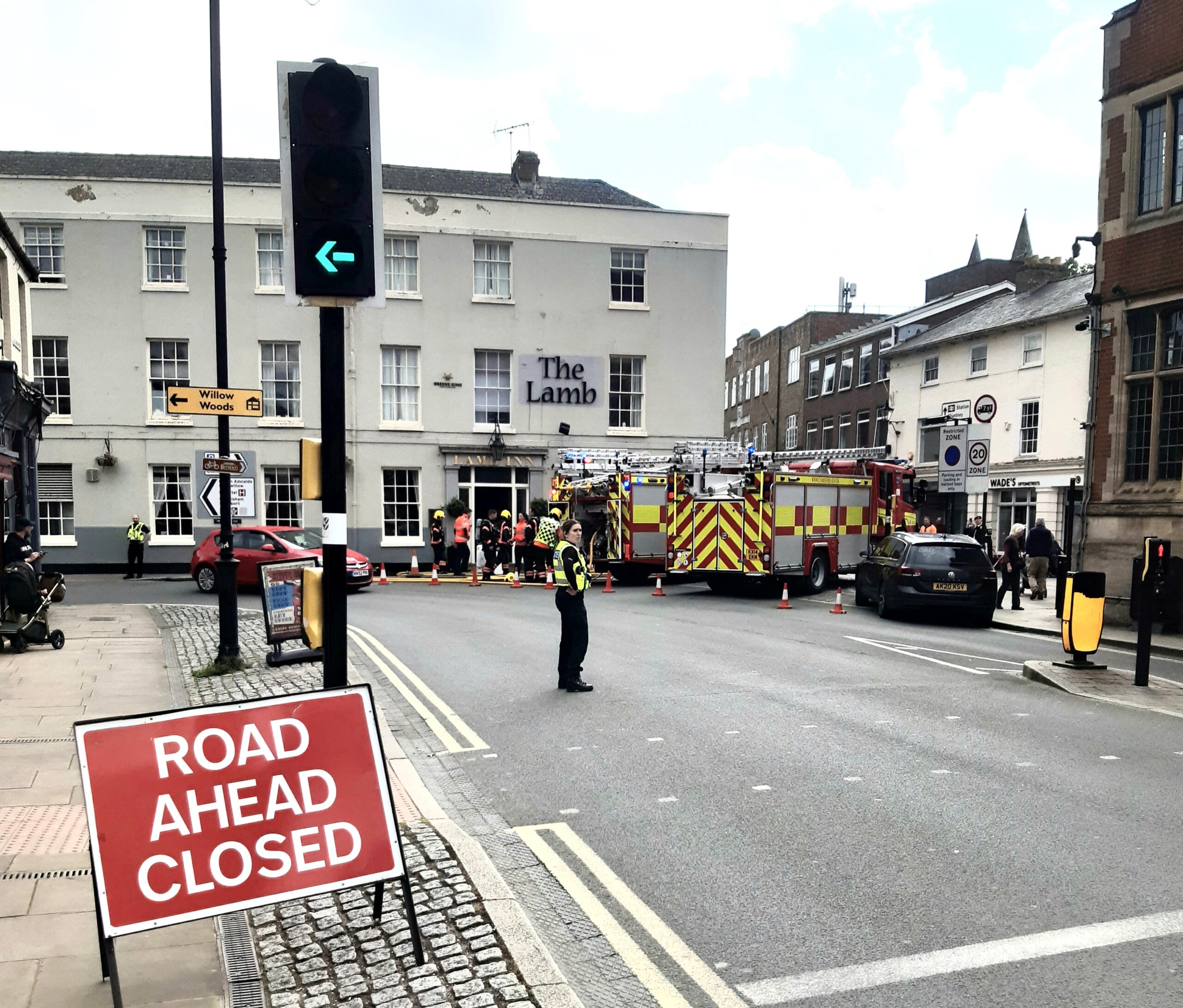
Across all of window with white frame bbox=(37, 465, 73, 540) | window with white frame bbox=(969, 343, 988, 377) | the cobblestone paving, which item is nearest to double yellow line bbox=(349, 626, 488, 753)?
the cobblestone paving

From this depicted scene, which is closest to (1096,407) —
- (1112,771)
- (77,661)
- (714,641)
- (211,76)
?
(714,641)

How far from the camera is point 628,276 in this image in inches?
1241

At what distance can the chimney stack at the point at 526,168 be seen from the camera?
3356 cm

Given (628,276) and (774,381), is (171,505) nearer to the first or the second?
(628,276)

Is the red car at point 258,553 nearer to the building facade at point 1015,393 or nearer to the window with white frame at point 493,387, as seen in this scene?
the window with white frame at point 493,387

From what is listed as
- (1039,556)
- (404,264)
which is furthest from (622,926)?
(404,264)

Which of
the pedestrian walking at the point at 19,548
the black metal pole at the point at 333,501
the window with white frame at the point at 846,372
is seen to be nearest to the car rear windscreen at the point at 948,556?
the pedestrian walking at the point at 19,548

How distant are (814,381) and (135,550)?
3568 cm

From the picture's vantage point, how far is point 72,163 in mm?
32031

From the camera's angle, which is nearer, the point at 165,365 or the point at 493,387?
the point at 165,365

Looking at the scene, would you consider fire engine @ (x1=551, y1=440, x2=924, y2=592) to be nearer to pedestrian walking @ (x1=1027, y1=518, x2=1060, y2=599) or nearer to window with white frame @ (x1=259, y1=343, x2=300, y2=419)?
pedestrian walking @ (x1=1027, y1=518, x2=1060, y2=599)

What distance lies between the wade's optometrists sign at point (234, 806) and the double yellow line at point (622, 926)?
1.07 metres

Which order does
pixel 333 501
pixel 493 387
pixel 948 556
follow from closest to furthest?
1. pixel 333 501
2. pixel 948 556
3. pixel 493 387

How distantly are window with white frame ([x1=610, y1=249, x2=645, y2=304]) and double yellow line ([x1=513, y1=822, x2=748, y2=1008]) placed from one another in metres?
27.0
